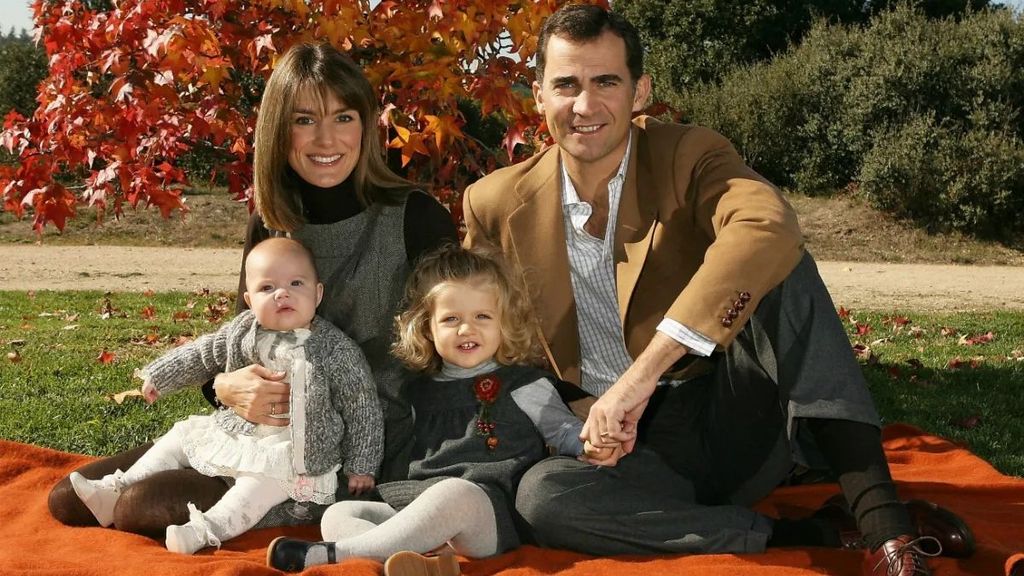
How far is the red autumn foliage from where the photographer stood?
4.60 meters

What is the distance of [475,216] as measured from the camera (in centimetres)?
375

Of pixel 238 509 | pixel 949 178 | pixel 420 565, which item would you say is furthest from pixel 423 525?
pixel 949 178

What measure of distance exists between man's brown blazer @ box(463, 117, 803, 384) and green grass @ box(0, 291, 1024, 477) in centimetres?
231

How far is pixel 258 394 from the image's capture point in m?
3.37

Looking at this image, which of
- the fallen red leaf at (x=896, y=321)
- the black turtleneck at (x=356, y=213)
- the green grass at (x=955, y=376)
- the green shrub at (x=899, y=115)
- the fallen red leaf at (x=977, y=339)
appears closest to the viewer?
Result: the black turtleneck at (x=356, y=213)

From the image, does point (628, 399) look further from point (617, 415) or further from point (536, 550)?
point (536, 550)

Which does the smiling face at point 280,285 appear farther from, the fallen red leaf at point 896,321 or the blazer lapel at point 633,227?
the fallen red leaf at point 896,321

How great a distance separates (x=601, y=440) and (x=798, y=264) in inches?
30.7

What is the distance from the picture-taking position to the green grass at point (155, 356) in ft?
17.4

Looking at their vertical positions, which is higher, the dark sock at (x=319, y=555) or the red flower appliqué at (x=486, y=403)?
the red flower appliqué at (x=486, y=403)

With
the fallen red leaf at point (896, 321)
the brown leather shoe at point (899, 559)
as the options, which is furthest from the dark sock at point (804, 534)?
the fallen red leaf at point (896, 321)

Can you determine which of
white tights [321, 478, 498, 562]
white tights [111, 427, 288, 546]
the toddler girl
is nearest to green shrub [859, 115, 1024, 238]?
the toddler girl

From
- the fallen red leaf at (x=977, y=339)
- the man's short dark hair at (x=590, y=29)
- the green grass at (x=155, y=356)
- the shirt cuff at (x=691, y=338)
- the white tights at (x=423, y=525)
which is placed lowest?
the fallen red leaf at (x=977, y=339)

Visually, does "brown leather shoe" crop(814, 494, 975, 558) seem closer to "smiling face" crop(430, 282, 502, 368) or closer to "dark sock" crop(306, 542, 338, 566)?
"smiling face" crop(430, 282, 502, 368)
